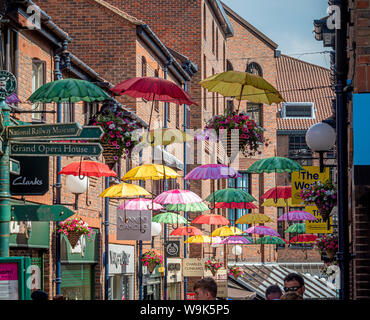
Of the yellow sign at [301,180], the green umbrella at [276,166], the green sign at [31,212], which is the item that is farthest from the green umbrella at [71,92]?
the yellow sign at [301,180]

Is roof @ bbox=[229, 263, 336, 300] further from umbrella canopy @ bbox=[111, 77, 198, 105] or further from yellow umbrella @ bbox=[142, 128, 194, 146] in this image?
umbrella canopy @ bbox=[111, 77, 198, 105]

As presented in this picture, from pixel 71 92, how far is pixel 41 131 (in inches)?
134

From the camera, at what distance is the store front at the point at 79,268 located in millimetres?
20547

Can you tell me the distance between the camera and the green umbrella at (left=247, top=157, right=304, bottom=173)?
64.4 ft

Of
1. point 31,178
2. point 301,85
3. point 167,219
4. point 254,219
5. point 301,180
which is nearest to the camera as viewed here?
point 31,178

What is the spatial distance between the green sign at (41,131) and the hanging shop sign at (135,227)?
13.2 meters

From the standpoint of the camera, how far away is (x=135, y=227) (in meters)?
23.0

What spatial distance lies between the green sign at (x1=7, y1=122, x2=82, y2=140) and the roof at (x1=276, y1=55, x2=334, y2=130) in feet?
171

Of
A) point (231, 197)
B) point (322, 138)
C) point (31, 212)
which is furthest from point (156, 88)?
point (231, 197)

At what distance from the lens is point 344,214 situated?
10.3 meters

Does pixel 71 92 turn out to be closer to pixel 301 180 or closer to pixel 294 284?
pixel 294 284

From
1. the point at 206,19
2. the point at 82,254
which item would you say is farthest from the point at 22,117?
the point at 206,19

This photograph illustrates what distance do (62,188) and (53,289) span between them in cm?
257

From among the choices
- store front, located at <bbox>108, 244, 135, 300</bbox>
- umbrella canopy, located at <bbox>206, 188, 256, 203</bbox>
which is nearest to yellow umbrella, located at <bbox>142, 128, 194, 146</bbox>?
umbrella canopy, located at <bbox>206, 188, 256, 203</bbox>
